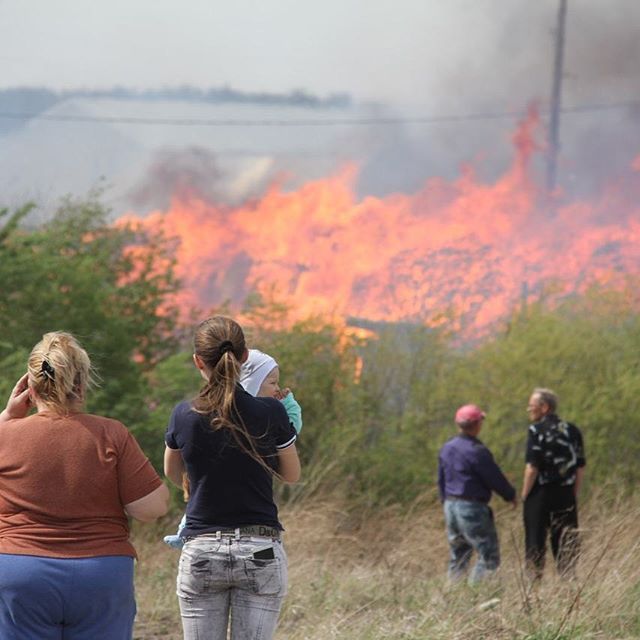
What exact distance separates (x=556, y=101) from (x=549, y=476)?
23.1 metres

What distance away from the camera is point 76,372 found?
430 cm

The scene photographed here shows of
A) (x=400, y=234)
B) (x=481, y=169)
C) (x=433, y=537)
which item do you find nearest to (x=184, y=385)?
(x=433, y=537)

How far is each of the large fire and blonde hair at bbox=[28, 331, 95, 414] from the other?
23660mm

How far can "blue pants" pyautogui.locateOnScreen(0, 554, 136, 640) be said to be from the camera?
164 inches

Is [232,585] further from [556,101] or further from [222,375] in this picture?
[556,101]

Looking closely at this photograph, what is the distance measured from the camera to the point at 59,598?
13.8ft

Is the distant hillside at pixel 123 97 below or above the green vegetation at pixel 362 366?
above

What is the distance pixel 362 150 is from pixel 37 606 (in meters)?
29.0

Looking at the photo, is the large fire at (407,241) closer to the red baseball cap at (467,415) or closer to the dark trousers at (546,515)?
the red baseball cap at (467,415)

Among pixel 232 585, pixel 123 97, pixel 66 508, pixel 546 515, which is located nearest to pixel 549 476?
pixel 546 515

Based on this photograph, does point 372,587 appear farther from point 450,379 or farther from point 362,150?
point 362,150

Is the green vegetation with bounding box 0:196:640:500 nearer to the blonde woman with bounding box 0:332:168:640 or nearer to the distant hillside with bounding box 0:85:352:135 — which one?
the blonde woman with bounding box 0:332:168:640

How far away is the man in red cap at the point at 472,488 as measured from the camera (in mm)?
10141

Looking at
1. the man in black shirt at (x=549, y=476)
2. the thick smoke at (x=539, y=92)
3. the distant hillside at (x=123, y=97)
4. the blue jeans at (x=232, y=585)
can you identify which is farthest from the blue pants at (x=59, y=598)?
the distant hillside at (x=123, y=97)
